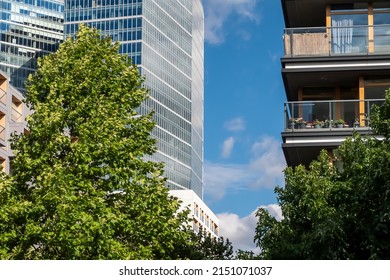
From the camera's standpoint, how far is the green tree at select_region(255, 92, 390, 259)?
67.4 feet

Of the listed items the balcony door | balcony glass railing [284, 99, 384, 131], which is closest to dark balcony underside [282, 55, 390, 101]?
the balcony door

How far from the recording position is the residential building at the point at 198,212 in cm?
15800

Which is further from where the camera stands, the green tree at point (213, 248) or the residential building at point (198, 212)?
the residential building at point (198, 212)

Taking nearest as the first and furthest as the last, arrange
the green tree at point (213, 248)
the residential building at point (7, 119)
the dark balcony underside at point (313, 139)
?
the dark balcony underside at point (313, 139) → the green tree at point (213, 248) → the residential building at point (7, 119)

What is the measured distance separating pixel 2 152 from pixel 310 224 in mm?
49503

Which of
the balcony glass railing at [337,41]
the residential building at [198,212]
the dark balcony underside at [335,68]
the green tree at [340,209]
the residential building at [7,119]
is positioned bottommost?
the green tree at [340,209]

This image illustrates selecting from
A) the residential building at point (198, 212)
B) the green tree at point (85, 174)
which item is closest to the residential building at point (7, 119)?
the green tree at point (85, 174)

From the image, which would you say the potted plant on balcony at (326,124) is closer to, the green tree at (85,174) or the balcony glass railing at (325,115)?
the balcony glass railing at (325,115)

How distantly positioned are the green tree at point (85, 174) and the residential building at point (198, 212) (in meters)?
112

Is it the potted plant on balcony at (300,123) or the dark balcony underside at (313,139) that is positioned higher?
the potted plant on balcony at (300,123)

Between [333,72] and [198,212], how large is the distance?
138 metres

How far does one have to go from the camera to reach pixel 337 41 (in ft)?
107

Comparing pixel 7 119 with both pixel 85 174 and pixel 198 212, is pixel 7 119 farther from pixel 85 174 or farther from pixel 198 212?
pixel 198 212
